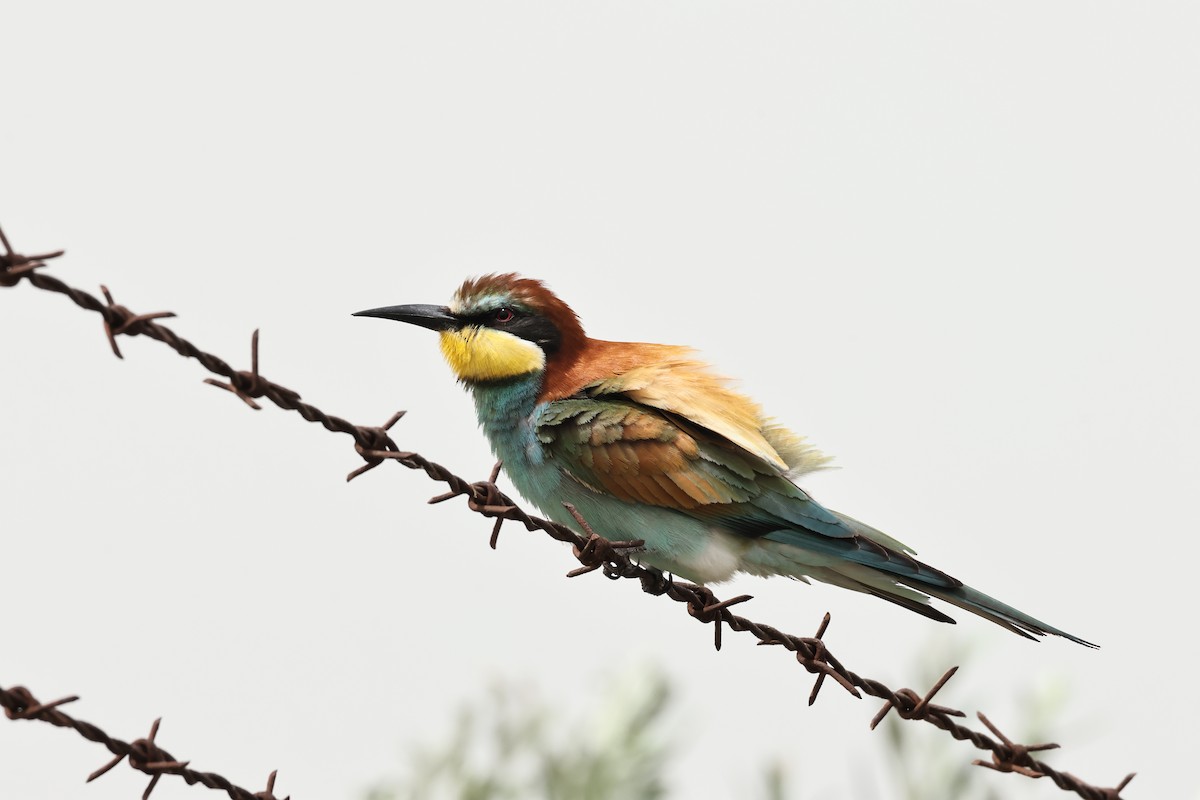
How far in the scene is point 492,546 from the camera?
215 centimetres

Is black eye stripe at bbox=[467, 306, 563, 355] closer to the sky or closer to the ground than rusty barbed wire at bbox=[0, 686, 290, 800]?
closer to the sky

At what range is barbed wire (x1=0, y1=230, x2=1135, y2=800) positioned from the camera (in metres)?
1.65

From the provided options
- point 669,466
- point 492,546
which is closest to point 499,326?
point 669,466

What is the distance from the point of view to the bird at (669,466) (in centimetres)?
305

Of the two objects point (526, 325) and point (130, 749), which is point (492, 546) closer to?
point (130, 749)

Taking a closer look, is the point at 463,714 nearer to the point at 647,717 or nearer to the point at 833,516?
the point at 647,717

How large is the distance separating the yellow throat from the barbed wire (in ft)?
1.67

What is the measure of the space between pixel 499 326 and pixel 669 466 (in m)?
0.58

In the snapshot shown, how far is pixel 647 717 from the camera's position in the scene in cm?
409

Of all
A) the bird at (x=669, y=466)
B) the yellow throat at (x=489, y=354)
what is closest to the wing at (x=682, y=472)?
the bird at (x=669, y=466)

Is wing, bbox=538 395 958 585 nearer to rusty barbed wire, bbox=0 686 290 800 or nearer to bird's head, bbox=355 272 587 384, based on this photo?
bird's head, bbox=355 272 587 384

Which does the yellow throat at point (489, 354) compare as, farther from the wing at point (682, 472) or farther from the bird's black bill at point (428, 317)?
the wing at point (682, 472)

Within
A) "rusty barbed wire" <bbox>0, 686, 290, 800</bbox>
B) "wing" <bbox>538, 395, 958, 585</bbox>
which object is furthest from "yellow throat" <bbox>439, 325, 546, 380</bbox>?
"rusty barbed wire" <bbox>0, 686, 290, 800</bbox>

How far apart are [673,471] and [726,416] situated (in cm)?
19
